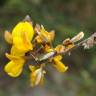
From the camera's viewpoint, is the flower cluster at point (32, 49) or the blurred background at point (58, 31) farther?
the blurred background at point (58, 31)

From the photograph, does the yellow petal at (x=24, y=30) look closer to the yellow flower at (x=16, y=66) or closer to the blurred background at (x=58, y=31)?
the yellow flower at (x=16, y=66)

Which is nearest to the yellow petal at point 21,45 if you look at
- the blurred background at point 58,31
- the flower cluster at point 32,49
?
the flower cluster at point 32,49

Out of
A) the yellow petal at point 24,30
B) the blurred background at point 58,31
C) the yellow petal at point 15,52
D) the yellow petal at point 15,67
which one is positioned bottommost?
the yellow petal at point 15,67

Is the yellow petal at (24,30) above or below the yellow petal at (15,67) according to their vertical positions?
above

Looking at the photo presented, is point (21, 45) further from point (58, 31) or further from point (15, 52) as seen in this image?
point (58, 31)

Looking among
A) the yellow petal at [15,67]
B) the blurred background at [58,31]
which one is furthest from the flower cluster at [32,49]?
the blurred background at [58,31]

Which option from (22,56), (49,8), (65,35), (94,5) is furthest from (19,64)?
(94,5)

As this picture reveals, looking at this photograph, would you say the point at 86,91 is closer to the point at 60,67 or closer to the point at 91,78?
the point at 91,78

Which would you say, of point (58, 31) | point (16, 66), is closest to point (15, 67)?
point (16, 66)
